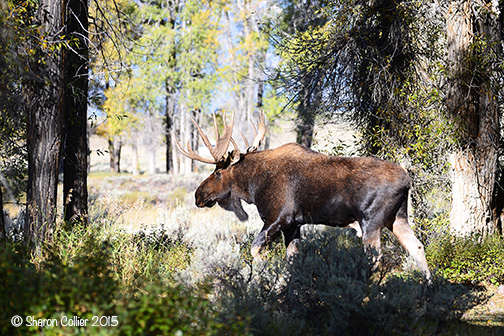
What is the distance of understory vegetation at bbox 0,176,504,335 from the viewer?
3119mm

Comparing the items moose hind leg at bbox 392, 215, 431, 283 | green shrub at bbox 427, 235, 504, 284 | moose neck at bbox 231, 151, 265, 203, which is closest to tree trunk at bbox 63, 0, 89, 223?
moose neck at bbox 231, 151, 265, 203

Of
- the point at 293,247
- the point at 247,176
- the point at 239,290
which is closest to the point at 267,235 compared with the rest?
the point at 293,247

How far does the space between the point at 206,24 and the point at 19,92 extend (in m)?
22.8

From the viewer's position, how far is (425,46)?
898 cm

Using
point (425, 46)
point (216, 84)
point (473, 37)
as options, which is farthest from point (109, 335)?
point (216, 84)

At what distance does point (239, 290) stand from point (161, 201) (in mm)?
15170

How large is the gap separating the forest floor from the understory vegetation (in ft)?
0.61

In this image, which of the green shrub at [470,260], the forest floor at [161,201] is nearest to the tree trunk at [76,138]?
the forest floor at [161,201]

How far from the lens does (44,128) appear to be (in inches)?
250

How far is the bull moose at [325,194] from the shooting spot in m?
5.55

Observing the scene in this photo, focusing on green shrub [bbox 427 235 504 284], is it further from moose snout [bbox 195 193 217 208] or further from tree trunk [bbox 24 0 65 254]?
tree trunk [bbox 24 0 65 254]

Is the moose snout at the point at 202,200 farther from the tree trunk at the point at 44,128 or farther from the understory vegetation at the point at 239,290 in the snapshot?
the tree trunk at the point at 44,128

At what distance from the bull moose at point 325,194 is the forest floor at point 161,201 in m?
0.88

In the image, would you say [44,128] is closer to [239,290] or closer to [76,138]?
[76,138]
